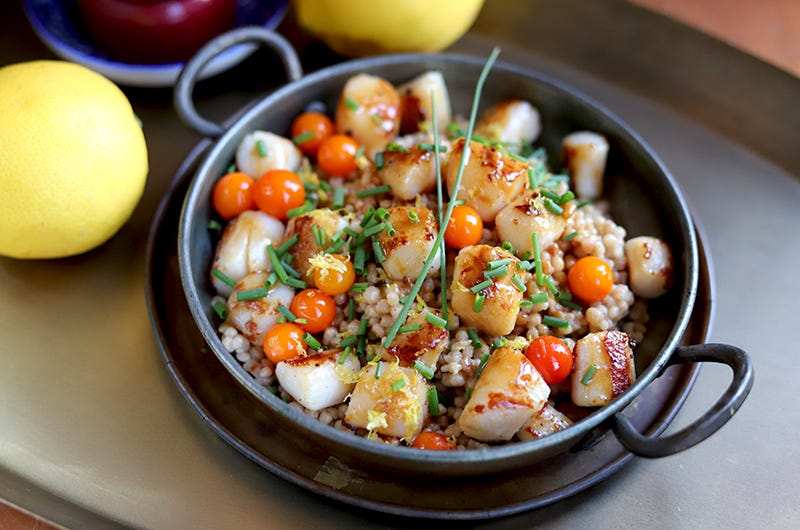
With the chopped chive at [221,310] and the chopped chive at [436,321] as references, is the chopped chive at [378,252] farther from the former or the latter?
the chopped chive at [221,310]

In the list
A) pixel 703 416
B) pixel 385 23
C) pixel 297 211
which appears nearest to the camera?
pixel 703 416

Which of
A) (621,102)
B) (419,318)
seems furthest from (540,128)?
(419,318)

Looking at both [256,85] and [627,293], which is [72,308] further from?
[627,293]

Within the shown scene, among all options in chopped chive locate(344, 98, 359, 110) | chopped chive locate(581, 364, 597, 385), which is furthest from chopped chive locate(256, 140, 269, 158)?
chopped chive locate(581, 364, 597, 385)

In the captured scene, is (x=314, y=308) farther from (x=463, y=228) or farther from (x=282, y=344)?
(x=463, y=228)

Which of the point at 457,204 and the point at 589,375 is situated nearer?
the point at 589,375

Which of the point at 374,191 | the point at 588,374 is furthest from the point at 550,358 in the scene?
the point at 374,191

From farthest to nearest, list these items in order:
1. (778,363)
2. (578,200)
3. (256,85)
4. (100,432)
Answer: (256,85) → (578,200) → (778,363) → (100,432)
